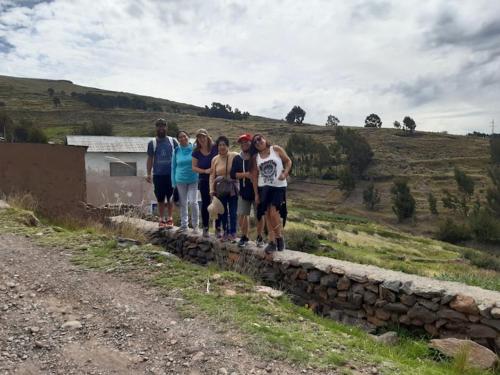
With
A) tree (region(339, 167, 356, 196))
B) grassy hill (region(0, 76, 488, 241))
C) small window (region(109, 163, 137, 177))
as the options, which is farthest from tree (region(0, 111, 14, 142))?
tree (region(339, 167, 356, 196))

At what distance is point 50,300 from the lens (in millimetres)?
4102

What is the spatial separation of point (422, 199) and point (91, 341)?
5280 cm

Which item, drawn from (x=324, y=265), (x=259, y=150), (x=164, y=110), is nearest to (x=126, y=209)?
(x=259, y=150)

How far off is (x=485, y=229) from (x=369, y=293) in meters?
37.3

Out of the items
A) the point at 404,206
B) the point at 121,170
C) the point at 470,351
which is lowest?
the point at 404,206

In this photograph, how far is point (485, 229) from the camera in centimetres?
3753

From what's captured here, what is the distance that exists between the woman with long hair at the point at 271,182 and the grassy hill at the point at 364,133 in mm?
40564

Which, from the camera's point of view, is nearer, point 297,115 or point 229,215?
point 229,215

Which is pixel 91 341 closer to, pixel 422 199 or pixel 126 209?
pixel 126 209

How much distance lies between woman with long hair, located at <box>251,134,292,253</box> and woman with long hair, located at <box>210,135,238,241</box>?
1.34ft

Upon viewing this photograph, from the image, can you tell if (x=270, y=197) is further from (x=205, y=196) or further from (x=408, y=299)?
(x=408, y=299)

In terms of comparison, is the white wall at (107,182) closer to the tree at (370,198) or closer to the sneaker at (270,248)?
the sneaker at (270,248)

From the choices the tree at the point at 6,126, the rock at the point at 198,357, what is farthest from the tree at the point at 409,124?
the rock at the point at 198,357

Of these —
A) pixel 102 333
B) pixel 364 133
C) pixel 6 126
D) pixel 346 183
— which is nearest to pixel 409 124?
pixel 364 133
